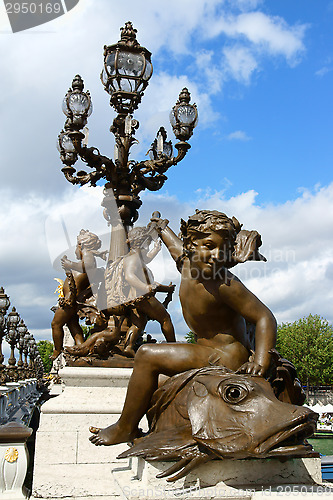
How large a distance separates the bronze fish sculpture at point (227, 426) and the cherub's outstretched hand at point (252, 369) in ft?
0.20

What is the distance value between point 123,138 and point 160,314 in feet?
10.0

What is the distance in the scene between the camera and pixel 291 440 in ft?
9.39

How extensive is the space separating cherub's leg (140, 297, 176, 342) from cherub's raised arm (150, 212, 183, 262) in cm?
300

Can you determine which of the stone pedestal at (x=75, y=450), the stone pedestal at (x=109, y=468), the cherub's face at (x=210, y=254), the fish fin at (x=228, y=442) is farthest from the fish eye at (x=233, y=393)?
the stone pedestal at (x=75, y=450)

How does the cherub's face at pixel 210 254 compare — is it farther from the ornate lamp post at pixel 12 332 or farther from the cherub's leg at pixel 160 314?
the ornate lamp post at pixel 12 332

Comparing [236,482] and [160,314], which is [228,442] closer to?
[236,482]

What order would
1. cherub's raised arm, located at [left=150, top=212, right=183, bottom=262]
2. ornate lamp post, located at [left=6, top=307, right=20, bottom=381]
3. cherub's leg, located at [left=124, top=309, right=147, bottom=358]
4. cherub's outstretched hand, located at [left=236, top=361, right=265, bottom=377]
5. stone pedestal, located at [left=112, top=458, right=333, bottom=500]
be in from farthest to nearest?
1. ornate lamp post, located at [left=6, top=307, right=20, bottom=381]
2. cherub's leg, located at [left=124, top=309, right=147, bottom=358]
3. cherub's raised arm, located at [left=150, top=212, right=183, bottom=262]
4. cherub's outstretched hand, located at [left=236, top=361, right=265, bottom=377]
5. stone pedestal, located at [left=112, top=458, right=333, bottom=500]

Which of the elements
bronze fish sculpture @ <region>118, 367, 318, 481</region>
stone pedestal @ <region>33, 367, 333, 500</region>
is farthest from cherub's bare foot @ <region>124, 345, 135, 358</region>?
bronze fish sculpture @ <region>118, 367, 318, 481</region>

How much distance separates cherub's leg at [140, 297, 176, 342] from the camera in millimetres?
7133

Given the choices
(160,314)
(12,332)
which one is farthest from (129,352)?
(12,332)

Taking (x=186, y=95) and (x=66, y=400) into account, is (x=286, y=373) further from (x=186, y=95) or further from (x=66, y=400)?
(x=186, y=95)

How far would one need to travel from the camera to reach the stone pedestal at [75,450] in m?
5.23

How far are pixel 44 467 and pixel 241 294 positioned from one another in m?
3.48

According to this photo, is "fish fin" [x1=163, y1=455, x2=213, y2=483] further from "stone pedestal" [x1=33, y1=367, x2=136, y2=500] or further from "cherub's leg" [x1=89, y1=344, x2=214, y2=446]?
"stone pedestal" [x1=33, y1=367, x2=136, y2=500]
